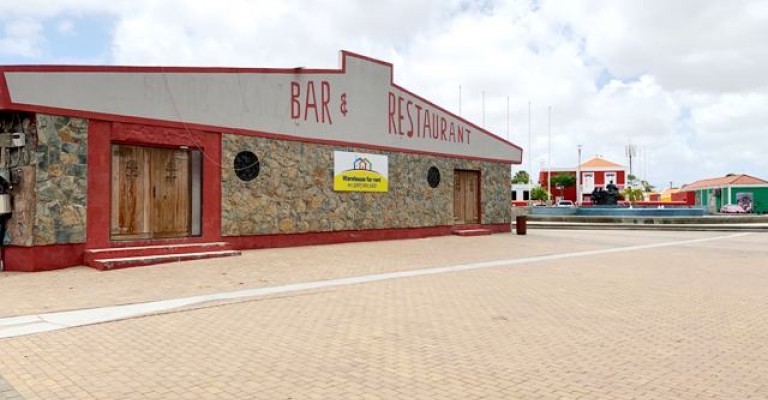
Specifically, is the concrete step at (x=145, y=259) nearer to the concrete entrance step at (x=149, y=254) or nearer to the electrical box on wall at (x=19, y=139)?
the concrete entrance step at (x=149, y=254)

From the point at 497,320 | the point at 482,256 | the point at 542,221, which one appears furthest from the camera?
the point at 542,221

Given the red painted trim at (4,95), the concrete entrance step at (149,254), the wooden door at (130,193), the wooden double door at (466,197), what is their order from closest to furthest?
the red painted trim at (4,95), the concrete entrance step at (149,254), the wooden door at (130,193), the wooden double door at (466,197)

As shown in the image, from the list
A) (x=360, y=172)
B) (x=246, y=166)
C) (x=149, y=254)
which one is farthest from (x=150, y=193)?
(x=360, y=172)

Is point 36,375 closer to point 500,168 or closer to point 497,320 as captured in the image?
point 497,320

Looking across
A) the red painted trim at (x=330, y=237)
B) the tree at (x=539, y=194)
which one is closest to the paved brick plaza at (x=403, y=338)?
the red painted trim at (x=330, y=237)

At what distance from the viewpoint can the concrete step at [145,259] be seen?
12.0m

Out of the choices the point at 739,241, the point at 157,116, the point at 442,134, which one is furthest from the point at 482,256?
the point at 739,241

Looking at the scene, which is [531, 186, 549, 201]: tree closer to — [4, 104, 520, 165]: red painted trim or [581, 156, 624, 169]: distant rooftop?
[581, 156, 624, 169]: distant rooftop

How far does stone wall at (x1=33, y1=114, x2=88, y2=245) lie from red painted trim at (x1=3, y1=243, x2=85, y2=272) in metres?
0.16

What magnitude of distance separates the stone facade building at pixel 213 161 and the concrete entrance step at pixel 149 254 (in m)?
0.03

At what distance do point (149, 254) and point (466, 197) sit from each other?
1442 centimetres

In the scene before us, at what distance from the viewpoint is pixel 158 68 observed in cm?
1405

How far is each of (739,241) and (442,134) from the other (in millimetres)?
12962

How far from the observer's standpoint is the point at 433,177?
2217cm
